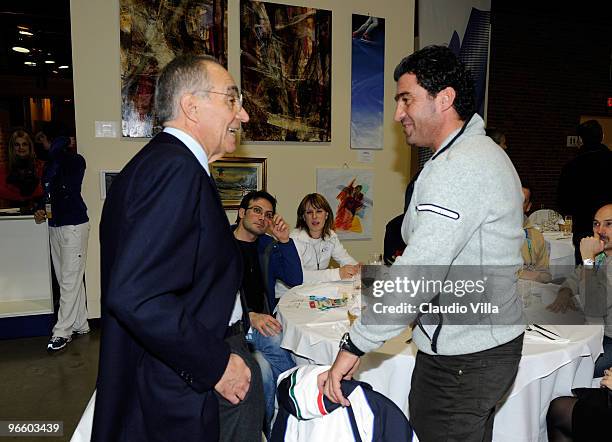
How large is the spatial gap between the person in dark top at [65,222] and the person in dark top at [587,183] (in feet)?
13.1

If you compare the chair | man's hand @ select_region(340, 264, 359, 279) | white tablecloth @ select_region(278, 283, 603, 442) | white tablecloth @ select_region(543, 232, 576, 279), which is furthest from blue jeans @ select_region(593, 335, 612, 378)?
the chair

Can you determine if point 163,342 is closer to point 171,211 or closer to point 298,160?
point 171,211

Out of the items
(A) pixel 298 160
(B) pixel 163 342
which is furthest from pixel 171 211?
(A) pixel 298 160

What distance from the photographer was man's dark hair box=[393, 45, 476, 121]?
142 centimetres

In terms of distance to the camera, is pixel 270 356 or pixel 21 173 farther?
pixel 21 173

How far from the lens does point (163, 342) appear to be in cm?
111

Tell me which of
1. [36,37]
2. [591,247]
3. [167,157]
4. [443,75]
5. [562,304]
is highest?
[36,37]

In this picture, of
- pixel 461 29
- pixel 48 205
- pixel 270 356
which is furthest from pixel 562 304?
pixel 461 29

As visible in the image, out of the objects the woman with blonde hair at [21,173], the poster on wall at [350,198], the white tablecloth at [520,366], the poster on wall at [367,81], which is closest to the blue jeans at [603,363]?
the white tablecloth at [520,366]

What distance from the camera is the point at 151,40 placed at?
4.52 m

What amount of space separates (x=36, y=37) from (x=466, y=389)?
7102 mm

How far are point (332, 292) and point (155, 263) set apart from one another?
1.94 meters

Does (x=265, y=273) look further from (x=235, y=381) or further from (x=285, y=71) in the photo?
(x=285, y=71)

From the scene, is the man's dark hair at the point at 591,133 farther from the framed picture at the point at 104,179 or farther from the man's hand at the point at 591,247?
the framed picture at the point at 104,179
